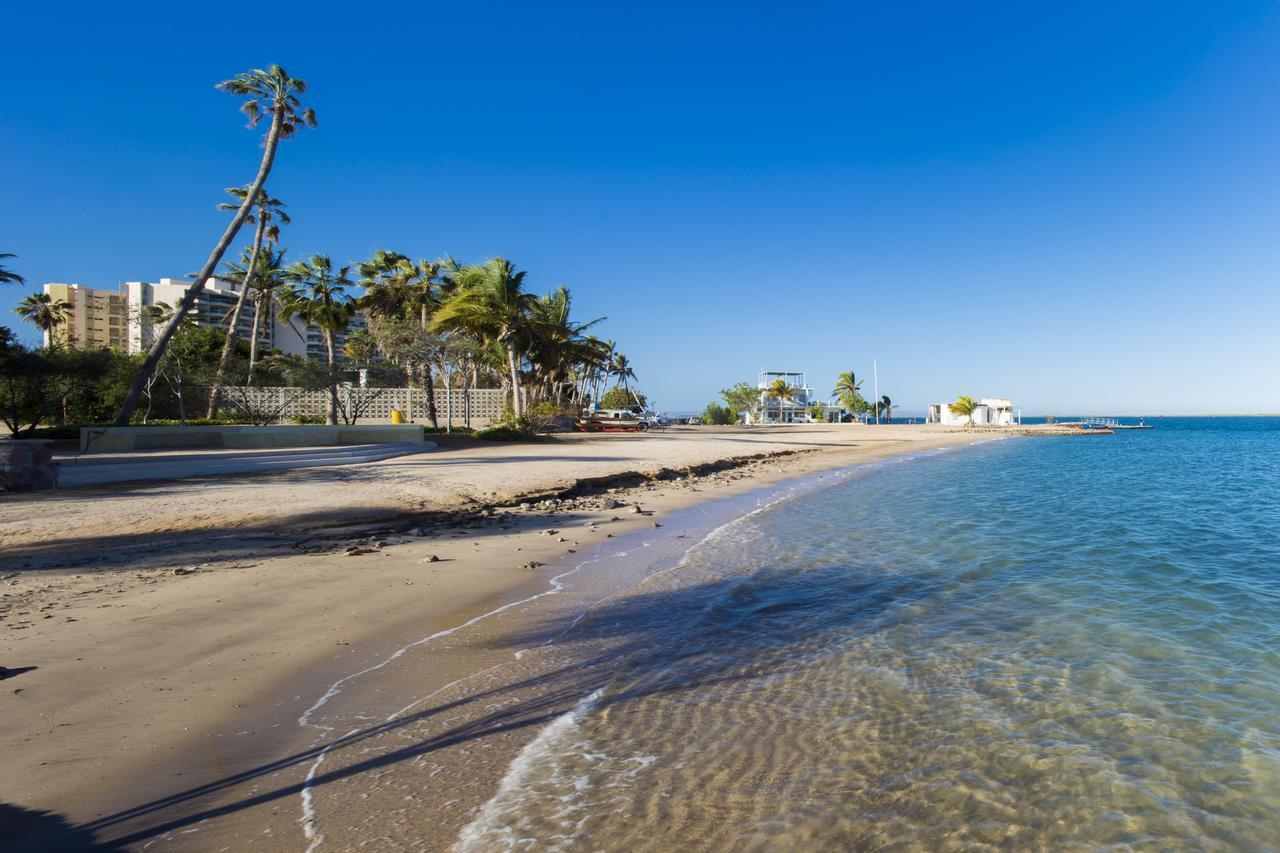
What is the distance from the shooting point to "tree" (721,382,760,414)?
294 feet

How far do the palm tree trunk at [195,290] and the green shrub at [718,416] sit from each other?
181 feet

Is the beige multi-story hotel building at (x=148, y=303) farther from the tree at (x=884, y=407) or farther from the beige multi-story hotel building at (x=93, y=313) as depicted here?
the tree at (x=884, y=407)

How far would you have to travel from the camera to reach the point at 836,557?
991cm

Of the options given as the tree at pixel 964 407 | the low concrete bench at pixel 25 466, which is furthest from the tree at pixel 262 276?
the tree at pixel 964 407

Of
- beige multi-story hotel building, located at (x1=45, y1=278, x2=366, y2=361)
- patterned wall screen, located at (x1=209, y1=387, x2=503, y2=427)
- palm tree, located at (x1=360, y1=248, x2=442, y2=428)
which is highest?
beige multi-story hotel building, located at (x1=45, y1=278, x2=366, y2=361)

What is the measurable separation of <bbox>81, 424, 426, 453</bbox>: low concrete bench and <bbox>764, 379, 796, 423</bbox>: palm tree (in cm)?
7485

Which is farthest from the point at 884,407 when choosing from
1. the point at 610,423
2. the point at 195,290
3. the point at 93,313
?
the point at 93,313

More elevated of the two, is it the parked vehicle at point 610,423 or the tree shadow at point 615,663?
the parked vehicle at point 610,423

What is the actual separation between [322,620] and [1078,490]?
21.2m

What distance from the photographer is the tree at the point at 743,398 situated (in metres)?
89.6

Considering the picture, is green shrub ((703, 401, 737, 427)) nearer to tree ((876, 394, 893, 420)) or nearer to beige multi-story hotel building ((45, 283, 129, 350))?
tree ((876, 394, 893, 420))

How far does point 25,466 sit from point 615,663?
41.4 feet

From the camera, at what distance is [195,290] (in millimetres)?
23656

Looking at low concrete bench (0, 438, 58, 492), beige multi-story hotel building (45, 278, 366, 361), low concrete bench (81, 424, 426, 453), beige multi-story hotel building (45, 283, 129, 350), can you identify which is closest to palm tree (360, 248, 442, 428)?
low concrete bench (81, 424, 426, 453)
